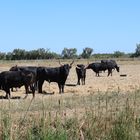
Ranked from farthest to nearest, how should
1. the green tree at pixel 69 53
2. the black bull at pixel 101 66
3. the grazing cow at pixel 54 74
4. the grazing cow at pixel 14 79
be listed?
the green tree at pixel 69 53 < the black bull at pixel 101 66 < the grazing cow at pixel 54 74 < the grazing cow at pixel 14 79

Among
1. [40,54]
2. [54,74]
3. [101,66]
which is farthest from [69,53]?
[54,74]

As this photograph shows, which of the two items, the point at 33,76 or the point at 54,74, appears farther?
the point at 54,74

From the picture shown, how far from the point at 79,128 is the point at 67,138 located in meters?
0.34

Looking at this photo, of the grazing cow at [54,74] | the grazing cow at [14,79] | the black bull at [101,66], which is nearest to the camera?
the grazing cow at [14,79]

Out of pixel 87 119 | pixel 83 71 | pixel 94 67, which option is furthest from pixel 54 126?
pixel 94 67

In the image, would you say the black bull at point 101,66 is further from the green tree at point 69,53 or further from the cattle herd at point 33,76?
the green tree at point 69,53

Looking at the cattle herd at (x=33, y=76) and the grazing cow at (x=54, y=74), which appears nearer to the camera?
the cattle herd at (x=33, y=76)

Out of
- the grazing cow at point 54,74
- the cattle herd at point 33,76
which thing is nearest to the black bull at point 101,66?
the cattle herd at point 33,76

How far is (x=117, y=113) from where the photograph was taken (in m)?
12.3

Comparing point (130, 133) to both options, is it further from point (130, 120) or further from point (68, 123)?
point (68, 123)

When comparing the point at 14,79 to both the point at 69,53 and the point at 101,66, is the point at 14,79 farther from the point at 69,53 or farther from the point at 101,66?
the point at 69,53

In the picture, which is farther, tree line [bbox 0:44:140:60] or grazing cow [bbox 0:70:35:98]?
tree line [bbox 0:44:140:60]

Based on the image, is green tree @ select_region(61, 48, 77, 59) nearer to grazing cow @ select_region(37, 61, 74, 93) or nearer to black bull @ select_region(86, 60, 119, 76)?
black bull @ select_region(86, 60, 119, 76)

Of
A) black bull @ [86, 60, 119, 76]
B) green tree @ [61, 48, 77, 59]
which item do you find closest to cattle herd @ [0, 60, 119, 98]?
black bull @ [86, 60, 119, 76]
